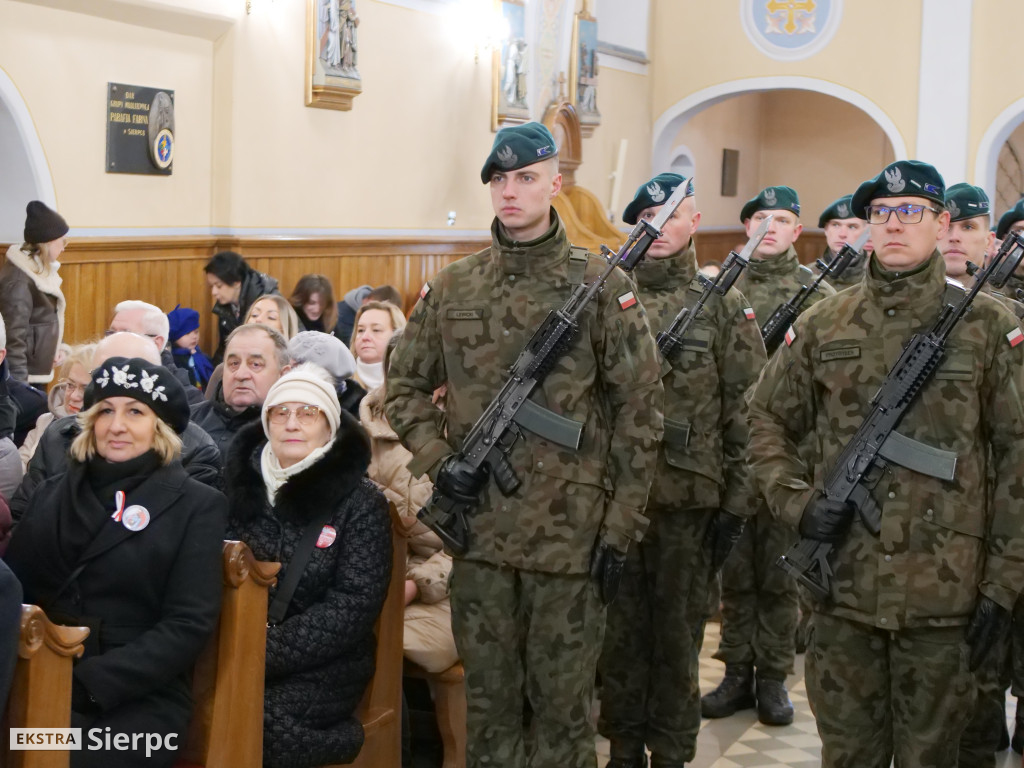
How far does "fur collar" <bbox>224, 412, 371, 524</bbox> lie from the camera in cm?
341

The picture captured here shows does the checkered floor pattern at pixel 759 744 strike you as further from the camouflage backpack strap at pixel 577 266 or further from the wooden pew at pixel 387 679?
the camouflage backpack strap at pixel 577 266

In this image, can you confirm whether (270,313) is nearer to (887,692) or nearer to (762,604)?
(762,604)

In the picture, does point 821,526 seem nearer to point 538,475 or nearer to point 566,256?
point 538,475

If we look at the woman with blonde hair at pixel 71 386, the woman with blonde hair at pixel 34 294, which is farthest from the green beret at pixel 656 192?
the woman with blonde hair at pixel 34 294

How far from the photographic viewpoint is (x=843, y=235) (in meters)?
5.95

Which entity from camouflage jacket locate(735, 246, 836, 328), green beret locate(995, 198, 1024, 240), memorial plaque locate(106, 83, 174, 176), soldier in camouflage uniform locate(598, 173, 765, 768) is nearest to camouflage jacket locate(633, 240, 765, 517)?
soldier in camouflage uniform locate(598, 173, 765, 768)

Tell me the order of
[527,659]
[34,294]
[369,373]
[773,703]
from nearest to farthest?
[527,659] → [773,703] → [369,373] → [34,294]

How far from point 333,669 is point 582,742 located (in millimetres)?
657

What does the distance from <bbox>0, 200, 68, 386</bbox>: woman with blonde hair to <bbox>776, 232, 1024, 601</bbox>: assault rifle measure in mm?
5084

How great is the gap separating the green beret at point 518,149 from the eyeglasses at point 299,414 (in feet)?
2.59

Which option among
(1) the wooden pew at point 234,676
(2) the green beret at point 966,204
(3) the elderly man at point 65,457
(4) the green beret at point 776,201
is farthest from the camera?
(4) the green beret at point 776,201

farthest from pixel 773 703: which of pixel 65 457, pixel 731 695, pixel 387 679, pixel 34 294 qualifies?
pixel 34 294

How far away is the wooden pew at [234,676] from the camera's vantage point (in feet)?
10.1

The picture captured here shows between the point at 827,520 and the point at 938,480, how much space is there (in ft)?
0.84
